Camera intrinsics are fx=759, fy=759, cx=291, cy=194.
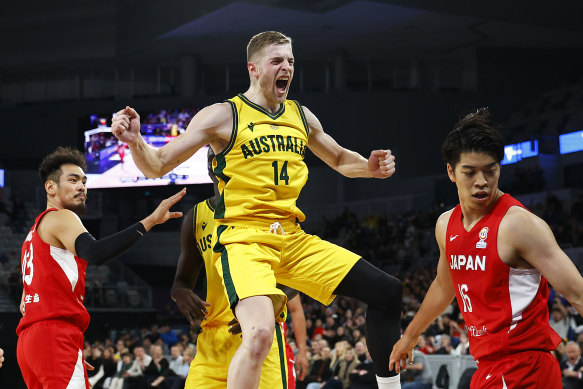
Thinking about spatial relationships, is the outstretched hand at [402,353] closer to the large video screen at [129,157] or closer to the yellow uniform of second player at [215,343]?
A: the yellow uniform of second player at [215,343]

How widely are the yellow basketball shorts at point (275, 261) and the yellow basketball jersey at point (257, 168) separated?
0.29 feet

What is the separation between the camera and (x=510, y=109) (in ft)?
84.7

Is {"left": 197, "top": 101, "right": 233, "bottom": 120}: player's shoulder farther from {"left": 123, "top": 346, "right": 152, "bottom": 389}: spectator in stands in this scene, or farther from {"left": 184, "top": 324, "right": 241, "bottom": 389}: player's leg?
{"left": 123, "top": 346, "right": 152, "bottom": 389}: spectator in stands

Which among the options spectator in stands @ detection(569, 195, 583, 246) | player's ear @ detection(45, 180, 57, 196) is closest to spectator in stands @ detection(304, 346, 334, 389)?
spectator in stands @ detection(569, 195, 583, 246)

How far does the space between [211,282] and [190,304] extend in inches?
7.4

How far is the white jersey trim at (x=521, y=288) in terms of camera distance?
132 inches

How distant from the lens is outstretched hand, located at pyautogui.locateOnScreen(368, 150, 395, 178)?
435 cm

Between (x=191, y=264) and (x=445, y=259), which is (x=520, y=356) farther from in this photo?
(x=191, y=264)

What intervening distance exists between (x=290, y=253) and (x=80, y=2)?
23129 millimetres

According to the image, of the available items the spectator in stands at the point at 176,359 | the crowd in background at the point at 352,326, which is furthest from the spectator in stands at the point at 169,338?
the spectator in stands at the point at 176,359

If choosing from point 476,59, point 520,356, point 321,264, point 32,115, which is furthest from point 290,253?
point 32,115

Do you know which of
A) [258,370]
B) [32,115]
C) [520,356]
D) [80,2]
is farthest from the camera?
[32,115]

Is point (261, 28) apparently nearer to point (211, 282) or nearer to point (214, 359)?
point (211, 282)

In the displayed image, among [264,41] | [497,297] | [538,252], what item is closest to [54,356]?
[264,41]
